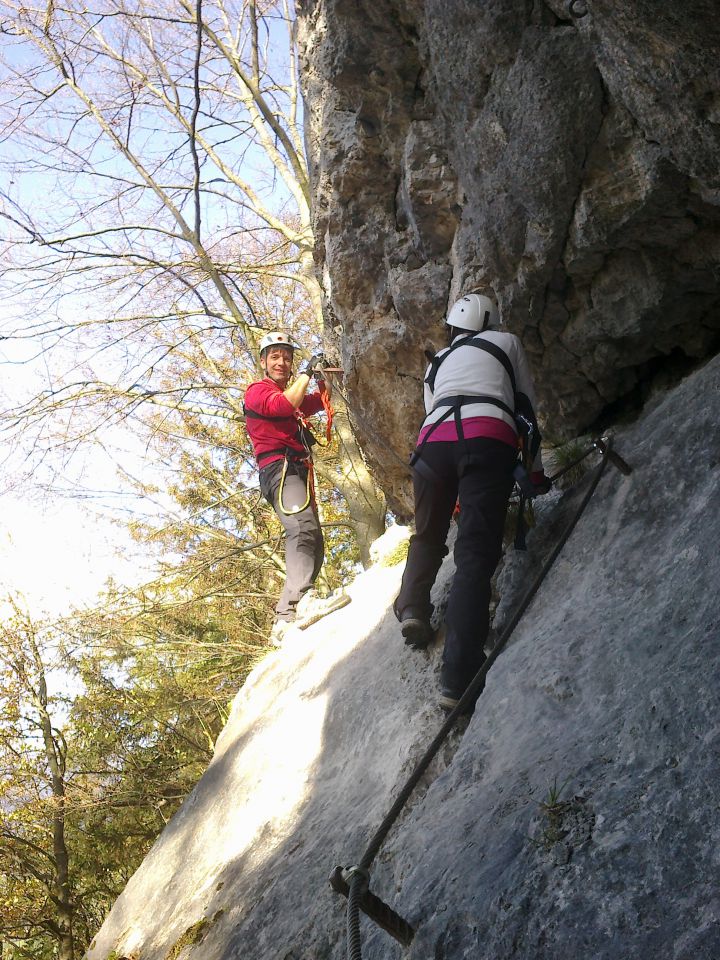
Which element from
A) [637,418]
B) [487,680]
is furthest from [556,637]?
[637,418]

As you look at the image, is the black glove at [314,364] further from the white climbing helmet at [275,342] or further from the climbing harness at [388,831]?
the climbing harness at [388,831]

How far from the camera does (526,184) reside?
3973 millimetres

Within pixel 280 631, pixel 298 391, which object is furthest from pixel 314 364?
pixel 280 631

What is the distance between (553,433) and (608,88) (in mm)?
2199

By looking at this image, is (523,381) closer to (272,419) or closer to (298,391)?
(298,391)

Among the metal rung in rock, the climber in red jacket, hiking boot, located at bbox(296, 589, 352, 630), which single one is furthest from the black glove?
the metal rung in rock

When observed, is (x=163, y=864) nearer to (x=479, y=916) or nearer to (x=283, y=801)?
(x=283, y=801)

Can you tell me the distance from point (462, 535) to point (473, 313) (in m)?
1.33

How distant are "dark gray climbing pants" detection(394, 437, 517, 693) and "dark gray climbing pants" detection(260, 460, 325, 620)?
292 cm

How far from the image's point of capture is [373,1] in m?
5.04

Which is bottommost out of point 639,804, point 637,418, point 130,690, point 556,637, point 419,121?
point 639,804

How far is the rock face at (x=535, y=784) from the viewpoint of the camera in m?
1.97

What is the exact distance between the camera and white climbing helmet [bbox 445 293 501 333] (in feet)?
14.2

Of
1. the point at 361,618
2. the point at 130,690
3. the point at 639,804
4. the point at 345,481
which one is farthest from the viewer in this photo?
the point at 130,690
